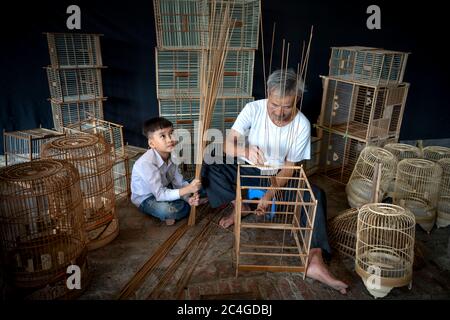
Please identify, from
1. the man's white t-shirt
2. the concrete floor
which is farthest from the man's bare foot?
the man's white t-shirt

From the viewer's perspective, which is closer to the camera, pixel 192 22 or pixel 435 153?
pixel 435 153

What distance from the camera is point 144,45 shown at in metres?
3.49

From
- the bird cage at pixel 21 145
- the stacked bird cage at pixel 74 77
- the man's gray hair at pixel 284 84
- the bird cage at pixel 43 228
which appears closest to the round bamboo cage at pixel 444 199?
the man's gray hair at pixel 284 84

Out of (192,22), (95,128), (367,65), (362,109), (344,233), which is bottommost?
(344,233)

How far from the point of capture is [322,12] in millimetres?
3613

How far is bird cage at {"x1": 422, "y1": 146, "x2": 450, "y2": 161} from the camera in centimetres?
294

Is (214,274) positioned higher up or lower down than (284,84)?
lower down

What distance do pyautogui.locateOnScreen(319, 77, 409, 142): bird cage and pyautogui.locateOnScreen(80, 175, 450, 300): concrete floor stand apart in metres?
1.02

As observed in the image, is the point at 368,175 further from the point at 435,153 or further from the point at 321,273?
the point at 321,273

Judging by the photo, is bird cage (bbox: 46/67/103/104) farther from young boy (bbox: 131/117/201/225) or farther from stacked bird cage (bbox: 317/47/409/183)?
stacked bird cage (bbox: 317/47/409/183)

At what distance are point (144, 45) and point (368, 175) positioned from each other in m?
2.36

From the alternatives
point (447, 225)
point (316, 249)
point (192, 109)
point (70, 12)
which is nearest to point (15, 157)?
point (70, 12)

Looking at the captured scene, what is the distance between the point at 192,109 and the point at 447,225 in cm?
224

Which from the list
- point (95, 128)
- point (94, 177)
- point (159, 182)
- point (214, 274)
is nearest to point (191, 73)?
point (95, 128)
